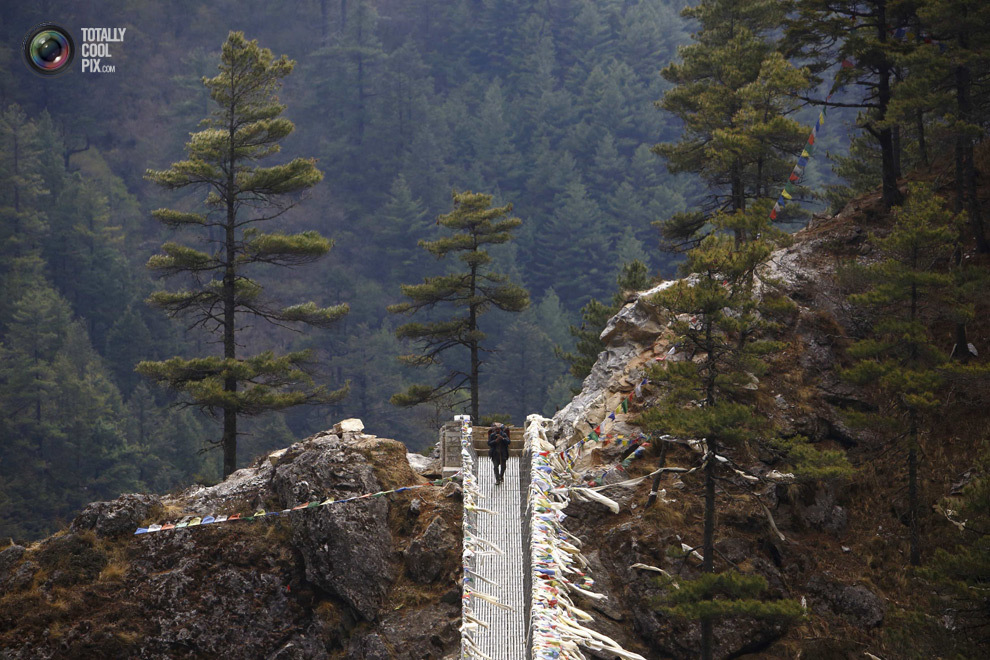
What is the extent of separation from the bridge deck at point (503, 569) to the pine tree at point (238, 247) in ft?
29.4

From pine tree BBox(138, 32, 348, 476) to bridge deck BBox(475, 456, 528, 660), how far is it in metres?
8.97

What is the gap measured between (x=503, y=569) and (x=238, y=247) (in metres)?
15.7

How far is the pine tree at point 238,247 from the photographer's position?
26891mm

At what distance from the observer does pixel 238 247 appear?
94.5ft

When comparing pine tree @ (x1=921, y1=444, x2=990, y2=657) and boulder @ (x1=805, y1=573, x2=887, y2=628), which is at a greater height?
pine tree @ (x1=921, y1=444, x2=990, y2=657)

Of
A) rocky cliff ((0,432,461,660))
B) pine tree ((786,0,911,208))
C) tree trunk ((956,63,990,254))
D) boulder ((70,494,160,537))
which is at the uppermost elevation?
pine tree ((786,0,911,208))

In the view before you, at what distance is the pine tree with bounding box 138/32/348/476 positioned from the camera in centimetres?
2689

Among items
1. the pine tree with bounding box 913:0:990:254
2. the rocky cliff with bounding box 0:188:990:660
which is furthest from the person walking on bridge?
the pine tree with bounding box 913:0:990:254

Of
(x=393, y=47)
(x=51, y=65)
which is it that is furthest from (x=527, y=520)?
(x=393, y=47)

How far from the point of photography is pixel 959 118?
2097 cm

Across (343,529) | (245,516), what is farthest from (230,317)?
(343,529)

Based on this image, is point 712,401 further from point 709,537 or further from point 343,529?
point 343,529

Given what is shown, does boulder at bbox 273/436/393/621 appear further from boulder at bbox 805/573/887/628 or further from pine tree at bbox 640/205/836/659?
boulder at bbox 805/573/887/628

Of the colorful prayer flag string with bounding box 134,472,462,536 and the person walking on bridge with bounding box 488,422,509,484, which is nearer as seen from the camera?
the colorful prayer flag string with bounding box 134,472,462,536
